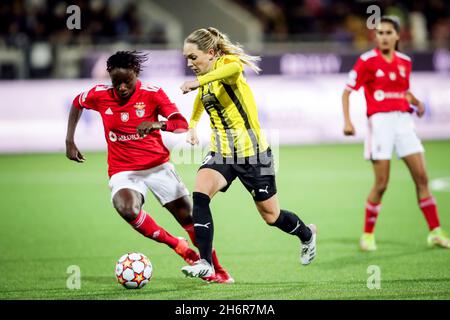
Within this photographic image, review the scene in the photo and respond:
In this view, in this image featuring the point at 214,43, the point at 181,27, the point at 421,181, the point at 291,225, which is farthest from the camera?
the point at 181,27

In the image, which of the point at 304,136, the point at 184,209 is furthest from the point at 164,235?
the point at 304,136

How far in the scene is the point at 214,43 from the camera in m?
6.66

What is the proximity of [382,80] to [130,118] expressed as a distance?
9.09ft

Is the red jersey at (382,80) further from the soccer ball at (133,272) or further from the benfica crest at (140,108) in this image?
the soccer ball at (133,272)

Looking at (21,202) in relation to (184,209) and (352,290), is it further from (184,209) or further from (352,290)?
(352,290)

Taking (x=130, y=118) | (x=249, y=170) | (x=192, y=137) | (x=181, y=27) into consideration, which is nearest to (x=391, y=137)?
(x=249, y=170)

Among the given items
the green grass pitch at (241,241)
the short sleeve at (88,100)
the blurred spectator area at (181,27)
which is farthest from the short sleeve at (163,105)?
the blurred spectator area at (181,27)

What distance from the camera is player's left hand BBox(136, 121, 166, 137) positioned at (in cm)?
651

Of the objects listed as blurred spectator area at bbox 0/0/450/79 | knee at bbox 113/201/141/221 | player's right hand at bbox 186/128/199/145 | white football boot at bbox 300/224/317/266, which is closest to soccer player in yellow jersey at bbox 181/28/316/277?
player's right hand at bbox 186/128/199/145

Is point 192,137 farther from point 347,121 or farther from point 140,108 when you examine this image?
point 347,121

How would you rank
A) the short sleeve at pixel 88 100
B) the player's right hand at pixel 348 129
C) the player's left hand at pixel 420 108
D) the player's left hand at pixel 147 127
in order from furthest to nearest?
the player's left hand at pixel 420 108
the player's right hand at pixel 348 129
the short sleeve at pixel 88 100
the player's left hand at pixel 147 127

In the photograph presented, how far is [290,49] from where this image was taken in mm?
18656

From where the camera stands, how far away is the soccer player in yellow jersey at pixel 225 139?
658cm

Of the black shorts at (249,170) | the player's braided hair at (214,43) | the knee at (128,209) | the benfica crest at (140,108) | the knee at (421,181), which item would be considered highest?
the player's braided hair at (214,43)
